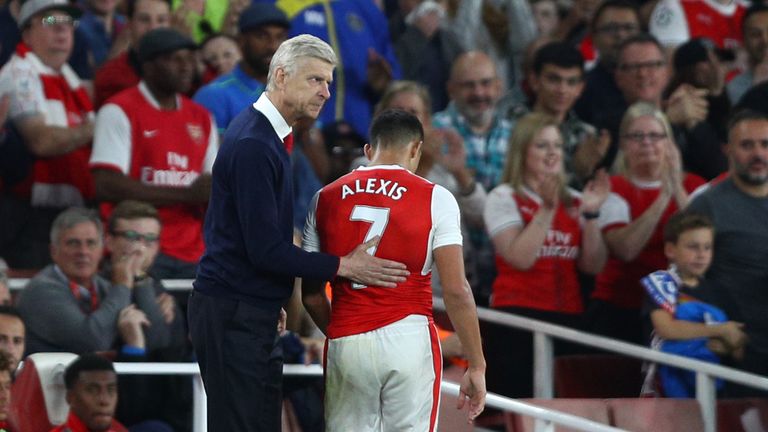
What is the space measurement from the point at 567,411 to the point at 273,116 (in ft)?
8.43

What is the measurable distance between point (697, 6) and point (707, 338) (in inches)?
190

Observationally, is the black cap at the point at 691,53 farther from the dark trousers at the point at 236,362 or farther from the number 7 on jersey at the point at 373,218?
the dark trousers at the point at 236,362

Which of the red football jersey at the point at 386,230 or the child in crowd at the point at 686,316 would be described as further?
the child in crowd at the point at 686,316

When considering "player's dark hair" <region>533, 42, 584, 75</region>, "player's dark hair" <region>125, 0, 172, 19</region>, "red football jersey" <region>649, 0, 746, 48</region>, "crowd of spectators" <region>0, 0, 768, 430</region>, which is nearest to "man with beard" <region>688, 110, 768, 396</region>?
"crowd of spectators" <region>0, 0, 768, 430</region>

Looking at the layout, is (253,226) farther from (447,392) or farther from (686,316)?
(686,316)

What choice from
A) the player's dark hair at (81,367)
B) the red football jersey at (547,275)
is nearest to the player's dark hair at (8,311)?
the player's dark hair at (81,367)

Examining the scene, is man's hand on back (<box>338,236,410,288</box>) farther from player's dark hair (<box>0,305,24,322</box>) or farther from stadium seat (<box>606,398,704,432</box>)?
stadium seat (<box>606,398,704,432</box>)

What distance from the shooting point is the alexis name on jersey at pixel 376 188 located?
545 centimetres

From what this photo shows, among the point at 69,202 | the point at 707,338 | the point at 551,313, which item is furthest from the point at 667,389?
the point at 69,202

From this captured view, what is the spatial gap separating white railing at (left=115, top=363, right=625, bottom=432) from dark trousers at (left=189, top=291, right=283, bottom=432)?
4.08 feet

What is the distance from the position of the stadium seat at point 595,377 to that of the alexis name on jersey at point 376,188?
3.04m

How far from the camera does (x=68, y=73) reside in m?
9.14

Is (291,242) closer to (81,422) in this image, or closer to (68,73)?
(81,422)

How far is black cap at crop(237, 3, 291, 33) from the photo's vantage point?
9203mm
